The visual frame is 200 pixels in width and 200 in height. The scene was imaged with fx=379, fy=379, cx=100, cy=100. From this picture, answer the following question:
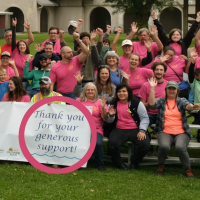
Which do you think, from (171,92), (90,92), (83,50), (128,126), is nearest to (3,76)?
(83,50)

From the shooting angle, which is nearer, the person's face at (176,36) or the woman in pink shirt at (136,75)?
the woman in pink shirt at (136,75)

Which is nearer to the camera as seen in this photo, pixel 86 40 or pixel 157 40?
pixel 157 40

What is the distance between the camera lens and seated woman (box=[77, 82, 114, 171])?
6727mm

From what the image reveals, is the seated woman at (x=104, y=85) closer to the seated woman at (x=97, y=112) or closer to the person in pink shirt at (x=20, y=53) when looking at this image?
the seated woman at (x=97, y=112)

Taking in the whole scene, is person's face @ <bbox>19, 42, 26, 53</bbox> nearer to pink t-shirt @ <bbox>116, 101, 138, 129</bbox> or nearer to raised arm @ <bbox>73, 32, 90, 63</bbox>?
raised arm @ <bbox>73, 32, 90, 63</bbox>

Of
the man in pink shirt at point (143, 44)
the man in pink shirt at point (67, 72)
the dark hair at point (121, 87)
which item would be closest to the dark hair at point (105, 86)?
the dark hair at point (121, 87)

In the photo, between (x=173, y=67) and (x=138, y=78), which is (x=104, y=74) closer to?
(x=138, y=78)

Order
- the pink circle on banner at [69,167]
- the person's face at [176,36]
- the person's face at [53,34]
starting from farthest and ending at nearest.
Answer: the person's face at [53,34] < the person's face at [176,36] < the pink circle on banner at [69,167]

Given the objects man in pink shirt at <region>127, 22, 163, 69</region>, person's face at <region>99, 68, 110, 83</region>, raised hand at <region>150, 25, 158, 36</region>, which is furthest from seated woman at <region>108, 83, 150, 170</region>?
raised hand at <region>150, 25, 158, 36</region>

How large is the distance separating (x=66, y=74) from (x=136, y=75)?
1.46 m

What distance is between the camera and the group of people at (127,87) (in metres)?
6.71

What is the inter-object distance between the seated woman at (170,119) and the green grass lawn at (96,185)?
39 centimetres

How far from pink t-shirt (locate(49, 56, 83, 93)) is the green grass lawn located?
188 centimetres

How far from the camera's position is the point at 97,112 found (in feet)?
22.6
